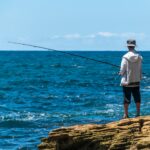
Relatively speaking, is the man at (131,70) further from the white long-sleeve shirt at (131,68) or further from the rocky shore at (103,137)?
the rocky shore at (103,137)

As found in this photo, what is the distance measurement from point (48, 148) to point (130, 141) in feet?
6.46

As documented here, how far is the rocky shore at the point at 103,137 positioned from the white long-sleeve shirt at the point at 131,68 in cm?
162

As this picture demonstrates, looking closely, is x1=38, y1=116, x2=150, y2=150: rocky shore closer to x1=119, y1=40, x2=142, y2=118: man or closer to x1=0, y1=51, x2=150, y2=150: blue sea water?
x1=119, y1=40, x2=142, y2=118: man

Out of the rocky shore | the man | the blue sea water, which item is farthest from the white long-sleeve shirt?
the blue sea water

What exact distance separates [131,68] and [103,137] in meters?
2.38

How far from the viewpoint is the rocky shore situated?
12.8m

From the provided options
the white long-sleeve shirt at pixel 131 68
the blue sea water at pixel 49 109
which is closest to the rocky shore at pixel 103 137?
the white long-sleeve shirt at pixel 131 68

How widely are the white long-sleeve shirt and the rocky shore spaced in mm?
1616

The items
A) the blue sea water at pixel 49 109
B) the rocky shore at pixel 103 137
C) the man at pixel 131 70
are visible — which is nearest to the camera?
the rocky shore at pixel 103 137

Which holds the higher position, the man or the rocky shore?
the man

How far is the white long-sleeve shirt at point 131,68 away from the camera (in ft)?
48.5

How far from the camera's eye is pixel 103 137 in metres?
13.1

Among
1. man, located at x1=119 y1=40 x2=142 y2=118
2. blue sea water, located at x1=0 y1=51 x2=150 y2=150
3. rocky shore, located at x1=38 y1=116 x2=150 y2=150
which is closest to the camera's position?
rocky shore, located at x1=38 y1=116 x2=150 y2=150

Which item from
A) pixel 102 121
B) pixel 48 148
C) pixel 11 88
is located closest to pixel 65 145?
pixel 48 148
